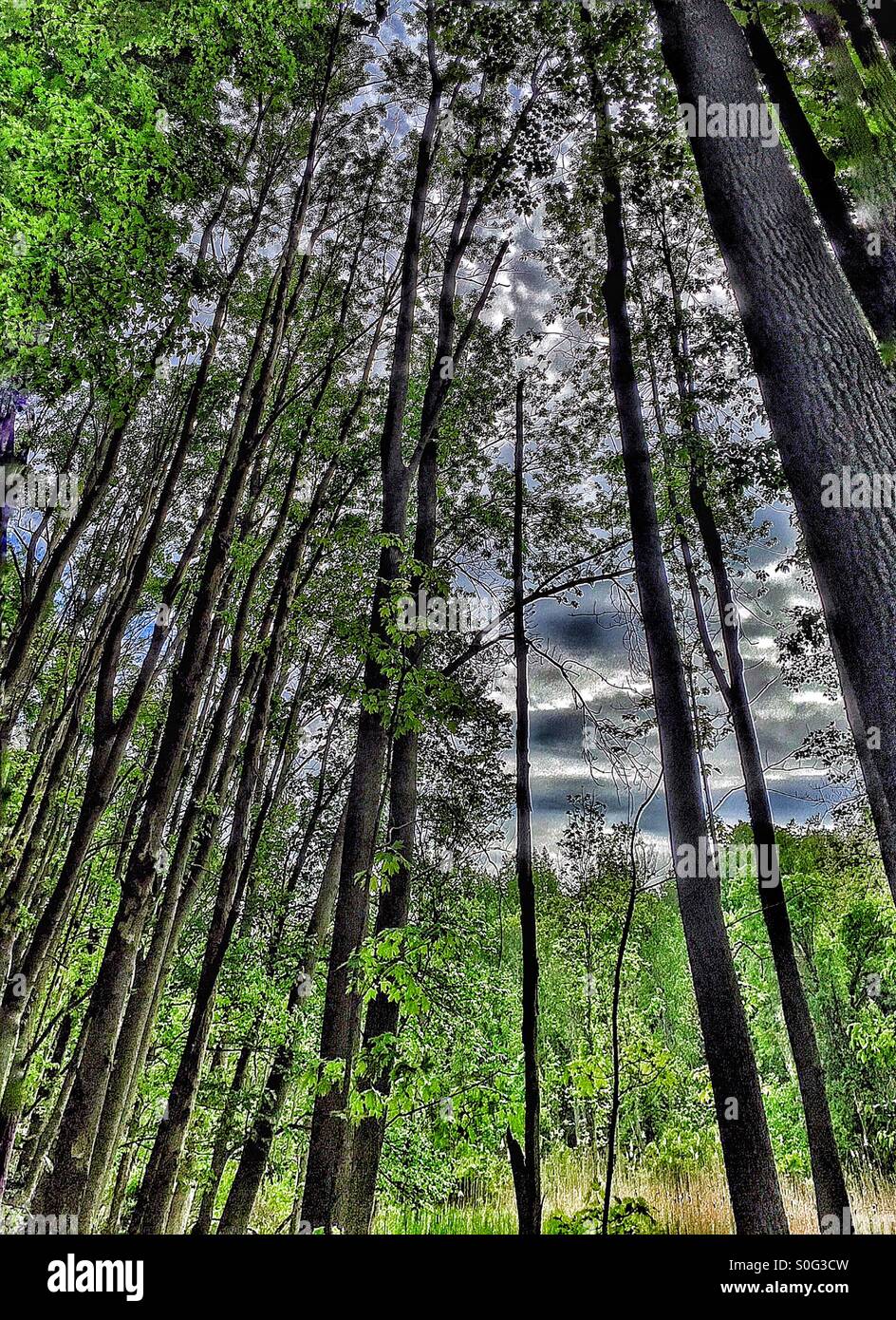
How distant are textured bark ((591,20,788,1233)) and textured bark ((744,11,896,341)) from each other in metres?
2.42

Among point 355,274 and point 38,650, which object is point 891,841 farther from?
point 38,650

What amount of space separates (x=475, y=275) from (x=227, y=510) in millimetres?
4838

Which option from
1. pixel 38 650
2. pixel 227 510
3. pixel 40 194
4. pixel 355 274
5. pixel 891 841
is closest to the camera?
pixel 891 841

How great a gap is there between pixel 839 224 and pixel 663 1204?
13.0 meters

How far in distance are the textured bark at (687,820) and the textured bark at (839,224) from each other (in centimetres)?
242

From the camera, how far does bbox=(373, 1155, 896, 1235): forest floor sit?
9.26 m

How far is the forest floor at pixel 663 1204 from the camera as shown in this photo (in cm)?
926

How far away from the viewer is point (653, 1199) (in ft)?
Result: 35.9

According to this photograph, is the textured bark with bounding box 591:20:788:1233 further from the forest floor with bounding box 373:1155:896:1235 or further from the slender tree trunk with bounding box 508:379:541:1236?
the forest floor with bounding box 373:1155:896:1235

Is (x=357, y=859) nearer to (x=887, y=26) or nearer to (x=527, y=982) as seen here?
(x=527, y=982)

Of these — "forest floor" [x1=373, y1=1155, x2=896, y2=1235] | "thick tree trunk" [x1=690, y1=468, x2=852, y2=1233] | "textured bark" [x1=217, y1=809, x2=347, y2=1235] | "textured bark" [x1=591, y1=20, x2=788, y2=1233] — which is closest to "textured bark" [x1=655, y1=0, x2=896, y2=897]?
"textured bark" [x1=591, y1=20, x2=788, y2=1233]

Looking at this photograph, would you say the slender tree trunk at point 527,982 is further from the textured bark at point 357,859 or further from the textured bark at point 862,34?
the textured bark at point 862,34

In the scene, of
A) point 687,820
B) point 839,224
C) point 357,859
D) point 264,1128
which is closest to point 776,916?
point 687,820

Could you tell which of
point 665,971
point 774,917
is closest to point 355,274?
point 774,917
